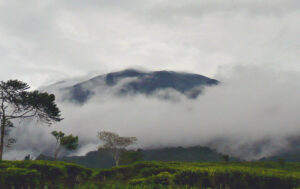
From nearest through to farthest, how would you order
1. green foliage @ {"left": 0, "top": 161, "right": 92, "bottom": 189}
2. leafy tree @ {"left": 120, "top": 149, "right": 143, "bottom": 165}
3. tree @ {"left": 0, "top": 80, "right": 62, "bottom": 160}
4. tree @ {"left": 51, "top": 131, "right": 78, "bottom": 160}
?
green foliage @ {"left": 0, "top": 161, "right": 92, "bottom": 189}
tree @ {"left": 0, "top": 80, "right": 62, "bottom": 160}
tree @ {"left": 51, "top": 131, "right": 78, "bottom": 160}
leafy tree @ {"left": 120, "top": 149, "right": 143, "bottom": 165}

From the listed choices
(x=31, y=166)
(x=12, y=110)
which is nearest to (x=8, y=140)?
(x=12, y=110)

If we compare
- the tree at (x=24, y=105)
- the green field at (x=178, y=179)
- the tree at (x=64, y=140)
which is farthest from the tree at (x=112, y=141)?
the green field at (x=178, y=179)

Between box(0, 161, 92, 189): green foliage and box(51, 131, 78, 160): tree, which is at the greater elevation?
box(51, 131, 78, 160): tree

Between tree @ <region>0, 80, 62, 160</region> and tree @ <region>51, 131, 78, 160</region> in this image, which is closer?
tree @ <region>0, 80, 62, 160</region>

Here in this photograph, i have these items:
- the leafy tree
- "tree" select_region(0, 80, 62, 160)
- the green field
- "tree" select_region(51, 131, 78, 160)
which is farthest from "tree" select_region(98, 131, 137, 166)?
the green field

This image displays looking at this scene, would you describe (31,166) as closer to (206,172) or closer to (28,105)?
(206,172)

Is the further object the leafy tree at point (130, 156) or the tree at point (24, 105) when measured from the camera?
the leafy tree at point (130, 156)

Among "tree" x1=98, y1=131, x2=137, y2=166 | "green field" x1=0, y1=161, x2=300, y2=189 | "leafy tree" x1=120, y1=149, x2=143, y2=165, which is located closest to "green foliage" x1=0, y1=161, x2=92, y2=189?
"green field" x1=0, y1=161, x2=300, y2=189

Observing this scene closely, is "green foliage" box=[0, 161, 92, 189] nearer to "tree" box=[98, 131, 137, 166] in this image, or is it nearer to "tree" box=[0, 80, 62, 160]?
"tree" box=[0, 80, 62, 160]

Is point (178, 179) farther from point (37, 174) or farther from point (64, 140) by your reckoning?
point (64, 140)

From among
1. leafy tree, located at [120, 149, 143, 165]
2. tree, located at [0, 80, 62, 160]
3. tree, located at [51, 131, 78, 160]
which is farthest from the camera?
leafy tree, located at [120, 149, 143, 165]

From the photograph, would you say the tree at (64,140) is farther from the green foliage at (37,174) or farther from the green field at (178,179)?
the green field at (178,179)

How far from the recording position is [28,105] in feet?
126

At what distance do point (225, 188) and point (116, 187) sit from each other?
783 cm
